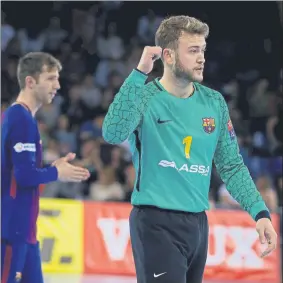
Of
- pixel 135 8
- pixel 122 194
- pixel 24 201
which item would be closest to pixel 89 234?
pixel 122 194

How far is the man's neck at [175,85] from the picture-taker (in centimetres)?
479

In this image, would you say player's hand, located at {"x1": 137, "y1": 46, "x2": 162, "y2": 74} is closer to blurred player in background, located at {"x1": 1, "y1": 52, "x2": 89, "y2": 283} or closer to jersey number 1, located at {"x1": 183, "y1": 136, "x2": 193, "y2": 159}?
jersey number 1, located at {"x1": 183, "y1": 136, "x2": 193, "y2": 159}

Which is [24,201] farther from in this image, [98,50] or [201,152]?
[98,50]

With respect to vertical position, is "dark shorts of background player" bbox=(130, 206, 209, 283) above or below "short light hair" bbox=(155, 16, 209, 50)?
below

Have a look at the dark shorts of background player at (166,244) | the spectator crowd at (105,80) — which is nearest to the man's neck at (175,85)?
the dark shorts of background player at (166,244)

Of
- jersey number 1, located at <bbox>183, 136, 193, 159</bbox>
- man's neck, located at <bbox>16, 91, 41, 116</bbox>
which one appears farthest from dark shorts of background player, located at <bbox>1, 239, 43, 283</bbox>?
jersey number 1, located at <bbox>183, 136, 193, 159</bbox>

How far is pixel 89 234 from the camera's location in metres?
10.6

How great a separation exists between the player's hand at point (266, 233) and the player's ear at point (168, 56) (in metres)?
0.96

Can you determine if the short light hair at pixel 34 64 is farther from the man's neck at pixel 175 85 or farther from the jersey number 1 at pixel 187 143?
the jersey number 1 at pixel 187 143

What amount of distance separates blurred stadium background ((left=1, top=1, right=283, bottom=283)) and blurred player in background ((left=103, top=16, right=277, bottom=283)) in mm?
5588

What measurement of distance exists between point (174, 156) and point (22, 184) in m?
1.66

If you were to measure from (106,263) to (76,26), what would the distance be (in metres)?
6.71

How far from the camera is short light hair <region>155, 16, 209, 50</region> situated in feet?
15.6

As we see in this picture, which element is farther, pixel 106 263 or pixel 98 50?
pixel 98 50
